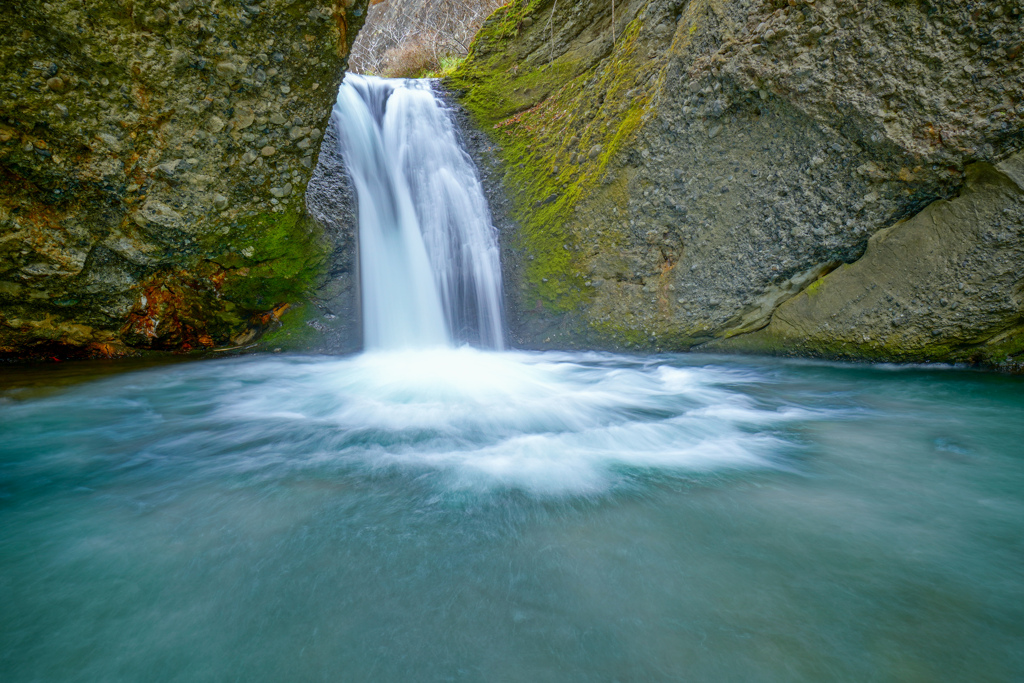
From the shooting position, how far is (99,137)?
11.1 ft

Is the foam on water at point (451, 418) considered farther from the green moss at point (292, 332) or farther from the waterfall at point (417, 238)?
the waterfall at point (417, 238)

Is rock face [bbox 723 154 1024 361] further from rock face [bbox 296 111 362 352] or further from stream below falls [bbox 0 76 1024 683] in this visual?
rock face [bbox 296 111 362 352]

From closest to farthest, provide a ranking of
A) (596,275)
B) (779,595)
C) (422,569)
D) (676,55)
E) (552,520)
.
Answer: (779,595) → (422,569) → (552,520) → (676,55) → (596,275)

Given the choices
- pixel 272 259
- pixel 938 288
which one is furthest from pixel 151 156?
pixel 938 288

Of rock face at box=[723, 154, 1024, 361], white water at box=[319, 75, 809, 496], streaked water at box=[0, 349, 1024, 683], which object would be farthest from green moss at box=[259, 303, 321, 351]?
rock face at box=[723, 154, 1024, 361]

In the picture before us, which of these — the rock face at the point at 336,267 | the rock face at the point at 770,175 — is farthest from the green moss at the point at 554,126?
the rock face at the point at 336,267

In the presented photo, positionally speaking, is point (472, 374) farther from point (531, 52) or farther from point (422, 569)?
point (531, 52)

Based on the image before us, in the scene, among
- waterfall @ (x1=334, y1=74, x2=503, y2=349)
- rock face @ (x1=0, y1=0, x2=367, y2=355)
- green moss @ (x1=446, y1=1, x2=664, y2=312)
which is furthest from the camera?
waterfall @ (x1=334, y1=74, x2=503, y2=349)

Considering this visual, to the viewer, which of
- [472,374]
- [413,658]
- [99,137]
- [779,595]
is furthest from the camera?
[472,374]

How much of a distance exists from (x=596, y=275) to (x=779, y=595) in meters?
3.58

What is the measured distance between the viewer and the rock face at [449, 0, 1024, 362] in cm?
332

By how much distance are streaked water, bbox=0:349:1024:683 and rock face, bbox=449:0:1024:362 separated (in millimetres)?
959

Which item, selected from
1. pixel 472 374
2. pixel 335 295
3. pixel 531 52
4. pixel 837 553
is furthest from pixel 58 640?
pixel 531 52

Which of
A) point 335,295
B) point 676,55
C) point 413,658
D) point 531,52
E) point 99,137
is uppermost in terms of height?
point 531,52
